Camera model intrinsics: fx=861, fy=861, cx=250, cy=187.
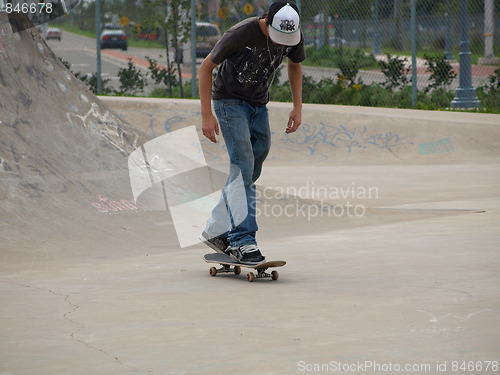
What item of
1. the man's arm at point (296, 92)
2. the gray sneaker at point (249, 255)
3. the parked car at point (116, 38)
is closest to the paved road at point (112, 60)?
the parked car at point (116, 38)

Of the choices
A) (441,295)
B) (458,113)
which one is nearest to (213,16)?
(458,113)

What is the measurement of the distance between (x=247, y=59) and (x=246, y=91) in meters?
0.18

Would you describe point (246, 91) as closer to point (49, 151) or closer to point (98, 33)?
point (49, 151)

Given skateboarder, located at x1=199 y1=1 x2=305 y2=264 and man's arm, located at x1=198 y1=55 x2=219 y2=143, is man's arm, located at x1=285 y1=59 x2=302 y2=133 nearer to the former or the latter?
skateboarder, located at x1=199 y1=1 x2=305 y2=264

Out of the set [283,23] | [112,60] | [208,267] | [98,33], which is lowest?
[208,267]

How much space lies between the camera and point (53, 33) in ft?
66.6

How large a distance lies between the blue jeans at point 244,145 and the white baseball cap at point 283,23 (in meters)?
0.44

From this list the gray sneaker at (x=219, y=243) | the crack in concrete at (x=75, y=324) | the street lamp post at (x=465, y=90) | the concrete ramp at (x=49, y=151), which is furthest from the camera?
the street lamp post at (x=465, y=90)

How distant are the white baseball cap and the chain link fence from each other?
1103 cm

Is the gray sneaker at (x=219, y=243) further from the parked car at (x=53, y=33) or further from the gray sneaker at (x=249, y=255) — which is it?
the parked car at (x=53, y=33)

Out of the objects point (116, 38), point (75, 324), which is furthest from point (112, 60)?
point (75, 324)

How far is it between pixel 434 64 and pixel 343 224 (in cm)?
958

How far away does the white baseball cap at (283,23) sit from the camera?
468 centimetres

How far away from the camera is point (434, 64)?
628 inches
